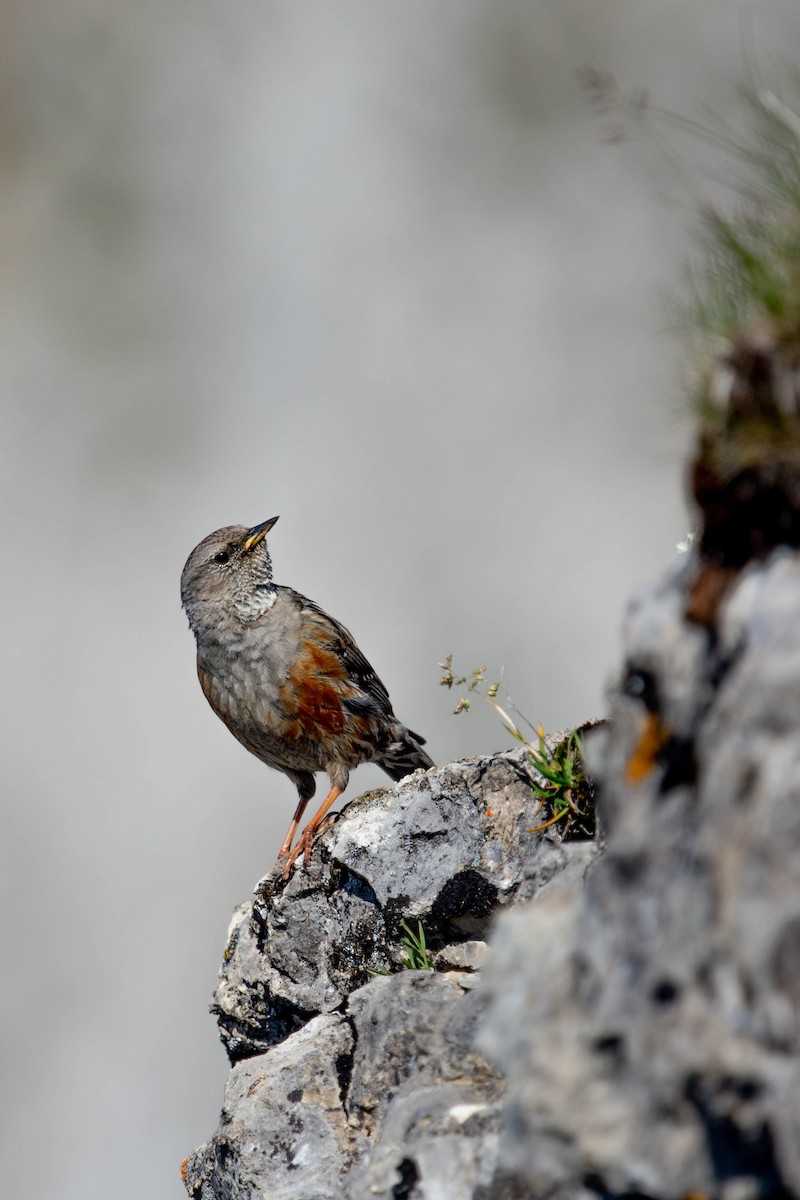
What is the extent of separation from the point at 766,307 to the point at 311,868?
4.06m

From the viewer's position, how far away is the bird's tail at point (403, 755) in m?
8.14

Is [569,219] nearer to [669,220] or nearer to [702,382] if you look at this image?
[669,220]

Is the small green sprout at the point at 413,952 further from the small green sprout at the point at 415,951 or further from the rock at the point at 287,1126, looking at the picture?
the rock at the point at 287,1126

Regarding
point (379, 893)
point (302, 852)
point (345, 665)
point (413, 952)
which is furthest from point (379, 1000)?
point (345, 665)

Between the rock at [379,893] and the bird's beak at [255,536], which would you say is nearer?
the rock at [379,893]

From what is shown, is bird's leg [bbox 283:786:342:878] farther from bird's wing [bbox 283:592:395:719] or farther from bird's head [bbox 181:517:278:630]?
bird's head [bbox 181:517:278:630]

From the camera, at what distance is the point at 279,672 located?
7527 mm

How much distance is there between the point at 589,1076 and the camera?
264cm

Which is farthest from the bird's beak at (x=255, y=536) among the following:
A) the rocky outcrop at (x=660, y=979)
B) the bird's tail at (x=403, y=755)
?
the rocky outcrop at (x=660, y=979)

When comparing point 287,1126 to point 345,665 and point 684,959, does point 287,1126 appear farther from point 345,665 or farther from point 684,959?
point 345,665

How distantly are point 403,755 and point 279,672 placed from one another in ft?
3.99

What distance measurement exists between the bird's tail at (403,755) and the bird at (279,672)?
0.04 feet

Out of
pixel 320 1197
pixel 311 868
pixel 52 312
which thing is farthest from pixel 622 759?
pixel 52 312

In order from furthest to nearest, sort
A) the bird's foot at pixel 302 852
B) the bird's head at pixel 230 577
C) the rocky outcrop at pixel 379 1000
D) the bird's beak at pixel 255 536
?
the bird's beak at pixel 255 536
the bird's head at pixel 230 577
the bird's foot at pixel 302 852
the rocky outcrop at pixel 379 1000
